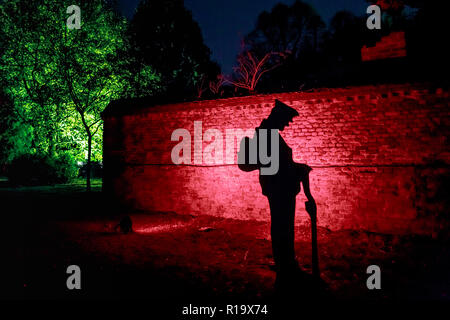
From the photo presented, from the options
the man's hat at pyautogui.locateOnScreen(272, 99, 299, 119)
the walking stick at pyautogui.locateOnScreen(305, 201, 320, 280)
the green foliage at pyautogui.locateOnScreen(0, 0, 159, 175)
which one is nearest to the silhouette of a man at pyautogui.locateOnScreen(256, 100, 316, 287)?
the walking stick at pyautogui.locateOnScreen(305, 201, 320, 280)

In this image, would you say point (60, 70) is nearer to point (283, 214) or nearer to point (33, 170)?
point (33, 170)

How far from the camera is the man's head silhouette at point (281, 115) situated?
7.27 m

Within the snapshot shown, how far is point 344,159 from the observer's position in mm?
6871

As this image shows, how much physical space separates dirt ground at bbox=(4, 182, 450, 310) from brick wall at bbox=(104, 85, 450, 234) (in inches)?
19.6

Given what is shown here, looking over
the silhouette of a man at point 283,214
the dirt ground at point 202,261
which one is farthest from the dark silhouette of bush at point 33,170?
the silhouette of a man at point 283,214

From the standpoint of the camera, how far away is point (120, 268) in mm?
4957

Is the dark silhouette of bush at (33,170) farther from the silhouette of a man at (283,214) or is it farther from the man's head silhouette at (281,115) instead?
the silhouette of a man at (283,214)

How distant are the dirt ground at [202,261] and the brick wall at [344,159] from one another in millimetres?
497

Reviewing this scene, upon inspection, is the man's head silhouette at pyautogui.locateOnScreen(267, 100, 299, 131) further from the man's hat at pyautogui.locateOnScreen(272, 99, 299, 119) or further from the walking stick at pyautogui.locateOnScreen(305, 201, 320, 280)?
the walking stick at pyautogui.locateOnScreen(305, 201, 320, 280)

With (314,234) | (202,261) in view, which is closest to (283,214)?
(314,234)

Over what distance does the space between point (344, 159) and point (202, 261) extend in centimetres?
451

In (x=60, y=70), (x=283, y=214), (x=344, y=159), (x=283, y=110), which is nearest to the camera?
(x=283, y=214)
